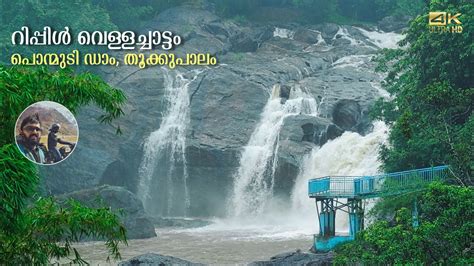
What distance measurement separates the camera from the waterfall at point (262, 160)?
110ft

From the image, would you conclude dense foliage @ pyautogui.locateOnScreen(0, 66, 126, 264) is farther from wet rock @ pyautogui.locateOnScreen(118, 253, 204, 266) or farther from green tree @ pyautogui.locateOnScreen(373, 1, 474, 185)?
green tree @ pyautogui.locateOnScreen(373, 1, 474, 185)

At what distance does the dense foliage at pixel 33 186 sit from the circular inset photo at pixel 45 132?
13 centimetres

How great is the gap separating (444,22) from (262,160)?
36.1 feet

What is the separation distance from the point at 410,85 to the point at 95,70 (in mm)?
19511

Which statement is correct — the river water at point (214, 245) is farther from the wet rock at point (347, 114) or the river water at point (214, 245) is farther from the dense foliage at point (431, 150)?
the wet rock at point (347, 114)

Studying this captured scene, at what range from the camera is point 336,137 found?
33.2 m

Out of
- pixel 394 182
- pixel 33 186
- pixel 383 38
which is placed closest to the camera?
pixel 33 186

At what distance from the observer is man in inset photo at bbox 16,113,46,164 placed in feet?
25.5

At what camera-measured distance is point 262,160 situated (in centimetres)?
3406

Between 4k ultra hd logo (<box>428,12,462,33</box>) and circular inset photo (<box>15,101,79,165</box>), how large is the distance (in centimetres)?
1966

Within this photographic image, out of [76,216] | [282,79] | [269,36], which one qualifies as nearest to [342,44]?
[269,36]

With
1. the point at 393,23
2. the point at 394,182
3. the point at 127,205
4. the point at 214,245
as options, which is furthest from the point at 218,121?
the point at 393,23

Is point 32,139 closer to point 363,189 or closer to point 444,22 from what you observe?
point 363,189

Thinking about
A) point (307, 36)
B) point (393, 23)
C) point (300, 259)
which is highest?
point (393, 23)
